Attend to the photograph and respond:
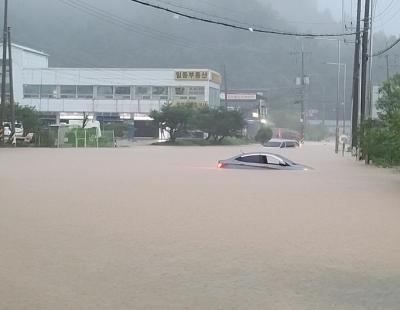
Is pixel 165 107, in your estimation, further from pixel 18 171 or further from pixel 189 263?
pixel 189 263

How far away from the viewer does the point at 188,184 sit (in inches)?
821

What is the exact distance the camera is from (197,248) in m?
9.73

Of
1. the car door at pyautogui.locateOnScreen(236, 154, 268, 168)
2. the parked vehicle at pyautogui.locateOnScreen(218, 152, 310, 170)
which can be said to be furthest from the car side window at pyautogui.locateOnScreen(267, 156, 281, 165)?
the car door at pyautogui.locateOnScreen(236, 154, 268, 168)

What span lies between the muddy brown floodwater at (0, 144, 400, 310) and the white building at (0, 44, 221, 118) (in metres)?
73.9

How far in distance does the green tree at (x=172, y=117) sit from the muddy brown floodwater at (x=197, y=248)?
49.8 metres

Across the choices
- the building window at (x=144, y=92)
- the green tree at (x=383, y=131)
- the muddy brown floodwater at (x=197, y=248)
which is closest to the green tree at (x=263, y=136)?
the building window at (x=144, y=92)

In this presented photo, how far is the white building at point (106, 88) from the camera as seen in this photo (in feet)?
304

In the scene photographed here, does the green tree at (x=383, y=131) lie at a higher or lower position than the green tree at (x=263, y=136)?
higher

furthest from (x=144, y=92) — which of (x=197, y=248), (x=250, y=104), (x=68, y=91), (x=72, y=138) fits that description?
(x=197, y=248)

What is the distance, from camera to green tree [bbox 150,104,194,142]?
69.1 meters

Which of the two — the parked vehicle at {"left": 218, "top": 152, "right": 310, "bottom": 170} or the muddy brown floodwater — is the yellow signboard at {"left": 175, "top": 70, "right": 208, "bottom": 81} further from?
the muddy brown floodwater

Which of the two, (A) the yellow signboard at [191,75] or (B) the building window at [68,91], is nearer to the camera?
(A) the yellow signboard at [191,75]

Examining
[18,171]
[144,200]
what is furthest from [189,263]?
[18,171]

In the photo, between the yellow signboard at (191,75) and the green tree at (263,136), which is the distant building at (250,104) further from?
the green tree at (263,136)
